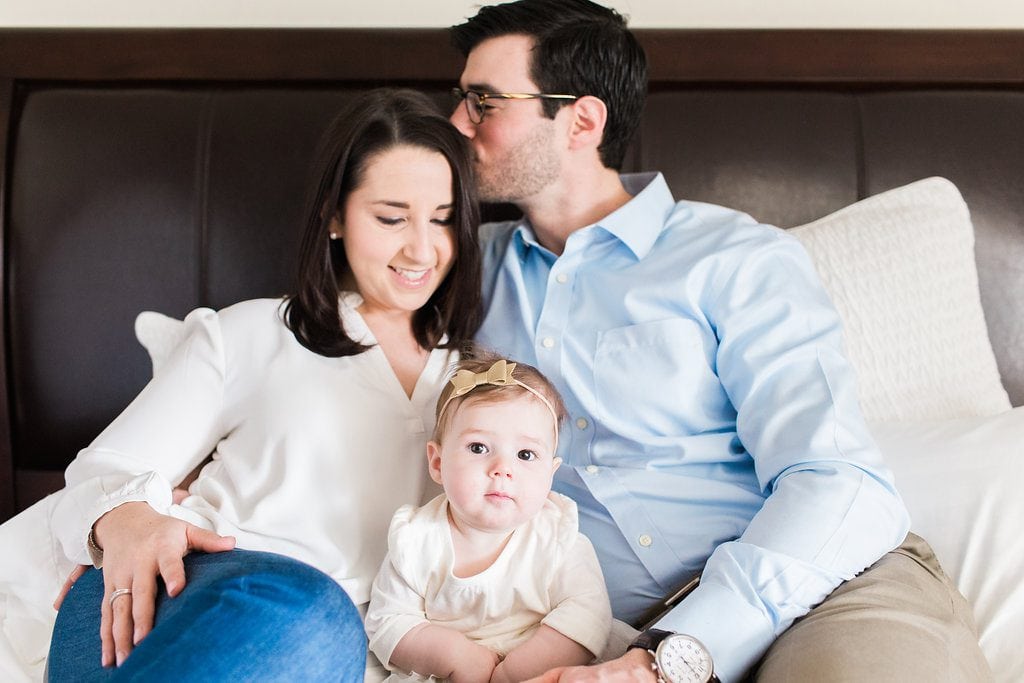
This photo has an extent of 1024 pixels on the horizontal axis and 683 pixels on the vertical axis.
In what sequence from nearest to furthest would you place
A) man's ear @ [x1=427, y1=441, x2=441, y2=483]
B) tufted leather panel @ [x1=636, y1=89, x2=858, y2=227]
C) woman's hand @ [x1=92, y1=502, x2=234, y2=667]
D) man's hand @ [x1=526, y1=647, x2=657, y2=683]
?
woman's hand @ [x1=92, y1=502, x2=234, y2=667], man's hand @ [x1=526, y1=647, x2=657, y2=683], man's ear @ [x1=427, y1=441, x2=441, y2=483], tufted leather panel @ [x1=636, y1=89, x2=858, y2=227]

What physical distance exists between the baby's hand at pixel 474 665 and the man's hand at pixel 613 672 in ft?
0.32

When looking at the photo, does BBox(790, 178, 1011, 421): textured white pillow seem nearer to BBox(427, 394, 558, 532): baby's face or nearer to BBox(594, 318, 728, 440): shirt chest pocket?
BBox(594, 318, 728, 440): shirt chest pocket

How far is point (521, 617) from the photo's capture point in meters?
1.38

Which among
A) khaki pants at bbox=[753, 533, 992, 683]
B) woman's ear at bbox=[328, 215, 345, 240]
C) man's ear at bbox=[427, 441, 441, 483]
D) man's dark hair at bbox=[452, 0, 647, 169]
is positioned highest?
man's dark hair at bbox=[452, 0, 647, 169]

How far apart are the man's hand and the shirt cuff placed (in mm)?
68

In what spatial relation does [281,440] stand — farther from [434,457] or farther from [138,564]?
[138,564]

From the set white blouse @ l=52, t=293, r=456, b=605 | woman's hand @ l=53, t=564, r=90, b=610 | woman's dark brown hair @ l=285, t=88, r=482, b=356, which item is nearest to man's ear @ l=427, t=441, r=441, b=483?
white blouse @ l=52, t=293, r=456, b=605

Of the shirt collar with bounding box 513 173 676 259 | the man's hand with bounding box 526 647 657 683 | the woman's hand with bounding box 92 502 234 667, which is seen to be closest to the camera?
the woman's hand with bounding box 92 502 234 667

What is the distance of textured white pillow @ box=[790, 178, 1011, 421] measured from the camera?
180cm

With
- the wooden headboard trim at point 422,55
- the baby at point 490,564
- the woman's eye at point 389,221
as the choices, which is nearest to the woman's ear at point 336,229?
the woman's eye at point 389,221

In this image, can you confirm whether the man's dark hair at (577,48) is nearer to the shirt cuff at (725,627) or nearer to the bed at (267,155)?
the bed at (267,155)

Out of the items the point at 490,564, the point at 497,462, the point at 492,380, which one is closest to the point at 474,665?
the point at 490,564

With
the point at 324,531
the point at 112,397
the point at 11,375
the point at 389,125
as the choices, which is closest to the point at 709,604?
the point at 324,531

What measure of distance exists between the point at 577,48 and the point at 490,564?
98cm
